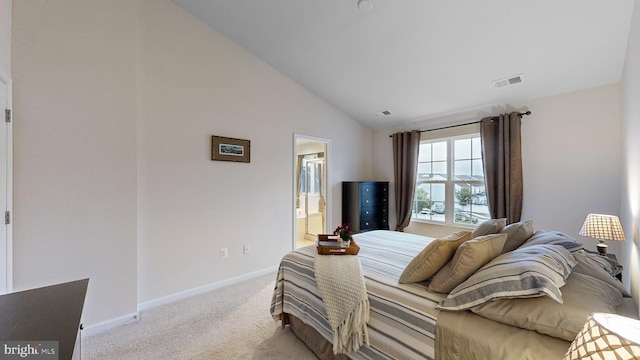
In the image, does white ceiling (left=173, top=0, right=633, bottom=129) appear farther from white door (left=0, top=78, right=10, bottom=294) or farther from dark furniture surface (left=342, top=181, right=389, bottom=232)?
white door (left=0, top=78, right=10, bottom=294)

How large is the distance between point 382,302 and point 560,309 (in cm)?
78

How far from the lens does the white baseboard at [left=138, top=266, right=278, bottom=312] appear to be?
8.67 feet

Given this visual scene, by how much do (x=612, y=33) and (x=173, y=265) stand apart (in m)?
4.75

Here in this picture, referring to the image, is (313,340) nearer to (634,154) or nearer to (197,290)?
(197,290)

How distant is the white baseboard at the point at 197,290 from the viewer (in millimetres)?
2644

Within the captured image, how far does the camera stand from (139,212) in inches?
102

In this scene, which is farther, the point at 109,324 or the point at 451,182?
the point at 451,182

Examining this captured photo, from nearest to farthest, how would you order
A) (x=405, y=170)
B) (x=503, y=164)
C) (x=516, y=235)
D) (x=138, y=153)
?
(x=516, y=235)
(x=138, y=153)
(x=503, y=164)
(x=405, y=170)

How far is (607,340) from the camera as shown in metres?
0.64

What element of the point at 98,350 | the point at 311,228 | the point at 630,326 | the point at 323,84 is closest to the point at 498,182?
the point at 323,84

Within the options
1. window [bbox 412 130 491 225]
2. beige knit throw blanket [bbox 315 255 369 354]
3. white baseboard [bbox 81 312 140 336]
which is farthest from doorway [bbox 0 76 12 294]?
window [bbox 412 130 491 225]

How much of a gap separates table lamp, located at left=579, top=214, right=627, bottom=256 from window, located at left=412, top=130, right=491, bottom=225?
1.51 m

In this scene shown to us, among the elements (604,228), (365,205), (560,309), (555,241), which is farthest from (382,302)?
(365,205)

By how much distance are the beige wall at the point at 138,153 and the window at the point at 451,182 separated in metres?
2.36
